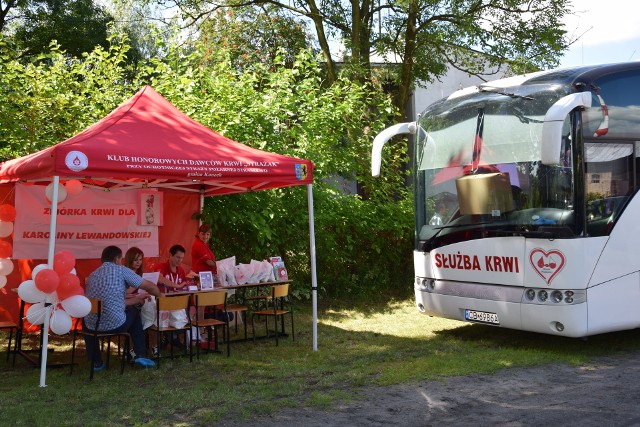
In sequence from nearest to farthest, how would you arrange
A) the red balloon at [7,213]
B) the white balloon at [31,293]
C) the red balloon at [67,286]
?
the white balloon at [31,293] < the red balloon at [67,286] < the red balloon at [7,213]

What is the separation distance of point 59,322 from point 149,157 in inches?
76.8

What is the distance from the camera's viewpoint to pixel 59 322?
312 inches

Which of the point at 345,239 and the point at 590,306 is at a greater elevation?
the point at 345,239

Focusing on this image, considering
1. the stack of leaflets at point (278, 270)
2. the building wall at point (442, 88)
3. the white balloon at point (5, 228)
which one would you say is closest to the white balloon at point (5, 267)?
the white balloon at point (5, 228)

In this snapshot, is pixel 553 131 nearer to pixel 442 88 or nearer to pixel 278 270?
pixel 278 270

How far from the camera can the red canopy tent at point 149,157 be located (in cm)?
756

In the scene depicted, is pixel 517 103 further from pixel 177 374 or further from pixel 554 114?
pixel 177 374

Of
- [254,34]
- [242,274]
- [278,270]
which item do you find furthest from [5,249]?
[254,34]

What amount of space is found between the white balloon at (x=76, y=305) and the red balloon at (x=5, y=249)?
2.44 m

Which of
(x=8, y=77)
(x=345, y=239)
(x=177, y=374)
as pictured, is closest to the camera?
(x=177, y=374)

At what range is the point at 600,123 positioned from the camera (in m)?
8.45

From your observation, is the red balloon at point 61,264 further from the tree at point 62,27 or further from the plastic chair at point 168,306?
the tree at point 62,27

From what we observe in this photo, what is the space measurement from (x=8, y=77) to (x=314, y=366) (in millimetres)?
6539

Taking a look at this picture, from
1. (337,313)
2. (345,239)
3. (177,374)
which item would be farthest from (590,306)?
(345,239)
